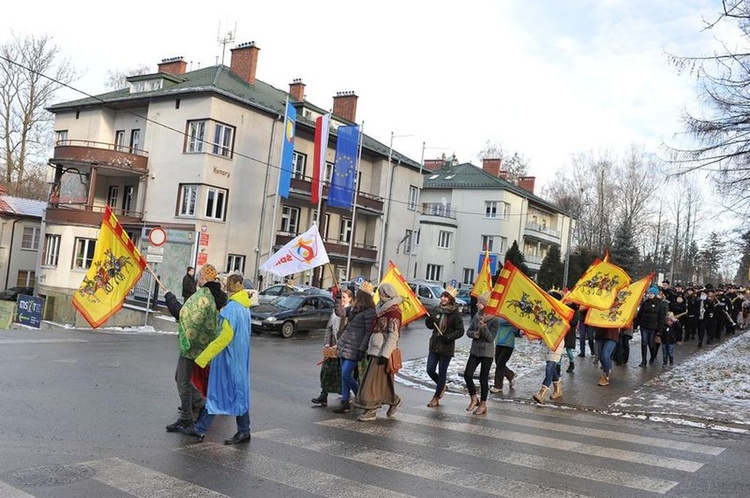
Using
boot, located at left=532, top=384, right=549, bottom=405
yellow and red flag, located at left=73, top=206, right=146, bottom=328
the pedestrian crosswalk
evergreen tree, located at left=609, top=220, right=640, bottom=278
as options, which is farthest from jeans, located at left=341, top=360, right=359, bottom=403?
evergreen tree, located at left=609, top=220, right=640, bottom=278

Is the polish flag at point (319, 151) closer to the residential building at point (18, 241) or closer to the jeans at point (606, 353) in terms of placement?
the residential building at point (18, 241)

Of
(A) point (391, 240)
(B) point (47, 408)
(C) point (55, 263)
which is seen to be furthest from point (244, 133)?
(B) point (47, 408)

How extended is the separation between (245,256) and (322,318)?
1300cm

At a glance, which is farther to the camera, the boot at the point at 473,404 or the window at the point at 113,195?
the window at the point at 113,195

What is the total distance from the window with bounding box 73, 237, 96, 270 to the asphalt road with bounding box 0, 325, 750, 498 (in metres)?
25.4

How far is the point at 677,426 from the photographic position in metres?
9.72

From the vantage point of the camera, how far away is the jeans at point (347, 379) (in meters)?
9.26

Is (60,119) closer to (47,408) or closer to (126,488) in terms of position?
(47,408)

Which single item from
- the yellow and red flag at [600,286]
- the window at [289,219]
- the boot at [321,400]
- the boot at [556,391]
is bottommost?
the boot at [321,400]

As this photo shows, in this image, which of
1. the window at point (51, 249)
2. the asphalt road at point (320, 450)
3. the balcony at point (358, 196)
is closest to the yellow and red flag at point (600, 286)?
the asphalt road at point (320, 450)

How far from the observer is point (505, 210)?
58969 millimetres

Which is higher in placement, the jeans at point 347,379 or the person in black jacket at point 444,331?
the person in black jacket at point 444,331

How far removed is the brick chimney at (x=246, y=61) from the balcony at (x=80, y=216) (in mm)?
10264

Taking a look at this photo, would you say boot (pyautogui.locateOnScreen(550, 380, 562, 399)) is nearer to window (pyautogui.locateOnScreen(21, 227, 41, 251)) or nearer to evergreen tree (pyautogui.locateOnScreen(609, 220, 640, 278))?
evergreen tree (pyautogui.locateOnScreen(609, 220, 640, 278))
